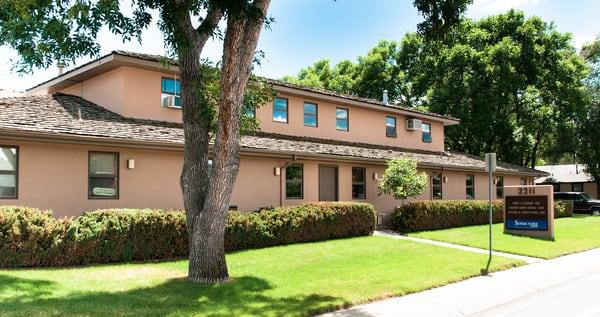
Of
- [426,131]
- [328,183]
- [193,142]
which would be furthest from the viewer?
[426,131]

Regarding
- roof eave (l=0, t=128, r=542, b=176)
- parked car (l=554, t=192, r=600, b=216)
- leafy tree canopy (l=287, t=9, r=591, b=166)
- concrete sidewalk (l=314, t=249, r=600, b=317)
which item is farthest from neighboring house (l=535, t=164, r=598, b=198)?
concrete sidewalk (l=314, t=249, r=600, b=317)

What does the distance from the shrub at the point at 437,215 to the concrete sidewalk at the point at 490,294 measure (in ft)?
24.5

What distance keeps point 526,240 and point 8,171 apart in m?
16.5

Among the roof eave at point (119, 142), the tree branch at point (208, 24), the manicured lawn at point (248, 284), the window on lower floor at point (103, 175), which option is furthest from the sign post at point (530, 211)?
the tree branch at point (208, 24)

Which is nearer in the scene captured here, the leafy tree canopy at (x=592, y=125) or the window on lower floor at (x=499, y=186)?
the window on lower floor at (x=499, y=186)

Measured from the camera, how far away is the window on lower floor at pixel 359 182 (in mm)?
23047

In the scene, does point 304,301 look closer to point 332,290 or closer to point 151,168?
point 332,290

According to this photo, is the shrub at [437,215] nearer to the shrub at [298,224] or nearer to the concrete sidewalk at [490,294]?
the shrub at [298,224]

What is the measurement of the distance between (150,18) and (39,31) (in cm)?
211

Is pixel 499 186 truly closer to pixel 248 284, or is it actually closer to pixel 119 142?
pixel 119 142

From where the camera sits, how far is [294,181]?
67.5ft

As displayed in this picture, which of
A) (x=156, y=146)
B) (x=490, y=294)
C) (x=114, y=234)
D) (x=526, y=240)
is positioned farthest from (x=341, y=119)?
(x=490, y=294)

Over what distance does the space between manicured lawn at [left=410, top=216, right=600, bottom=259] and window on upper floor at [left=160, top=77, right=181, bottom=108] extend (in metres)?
10.0

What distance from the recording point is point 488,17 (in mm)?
39688
